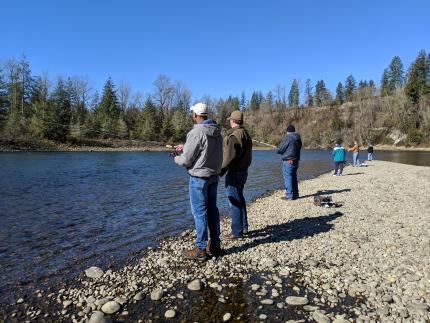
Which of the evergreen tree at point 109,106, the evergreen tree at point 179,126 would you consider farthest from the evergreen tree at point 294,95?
the evergreen tree at point 109,106

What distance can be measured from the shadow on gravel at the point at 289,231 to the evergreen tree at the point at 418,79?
122 m

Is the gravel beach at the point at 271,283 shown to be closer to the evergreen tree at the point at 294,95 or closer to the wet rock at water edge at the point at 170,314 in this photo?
the wet rock at water edge at the point at 170,314

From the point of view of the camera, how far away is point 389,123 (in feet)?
383

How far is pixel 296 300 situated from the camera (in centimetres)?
493

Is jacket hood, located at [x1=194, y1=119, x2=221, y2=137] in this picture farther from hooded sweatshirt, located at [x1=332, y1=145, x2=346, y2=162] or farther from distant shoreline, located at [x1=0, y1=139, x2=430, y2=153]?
distant shoreline, located at [x1=0, y1=139, x2=430, y2=153]

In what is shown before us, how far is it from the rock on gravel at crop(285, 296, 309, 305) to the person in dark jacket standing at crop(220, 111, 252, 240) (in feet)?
9.81

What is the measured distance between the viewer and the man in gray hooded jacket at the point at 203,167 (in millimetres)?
6215

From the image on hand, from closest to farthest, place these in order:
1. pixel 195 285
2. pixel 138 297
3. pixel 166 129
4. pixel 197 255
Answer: pixel 138 297 < pixel 195 285 < pixel 197 255 < pixel 166 129

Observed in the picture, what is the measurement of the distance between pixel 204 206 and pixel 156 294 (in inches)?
73.2

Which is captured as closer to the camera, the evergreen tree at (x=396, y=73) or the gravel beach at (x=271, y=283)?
the gravel beach at (x=271, y=283)

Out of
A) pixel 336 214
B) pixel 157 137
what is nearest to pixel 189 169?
pixel 336 214

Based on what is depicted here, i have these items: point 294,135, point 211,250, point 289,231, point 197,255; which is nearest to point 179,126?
point 294,135

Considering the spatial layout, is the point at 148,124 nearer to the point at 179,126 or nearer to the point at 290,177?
the point at 179,126

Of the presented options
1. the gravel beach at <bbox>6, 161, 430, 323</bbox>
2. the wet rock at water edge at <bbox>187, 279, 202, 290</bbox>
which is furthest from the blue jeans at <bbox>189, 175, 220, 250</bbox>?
the wet rock at water edge at <bbox>187, 279, 202, 290</bbox>
